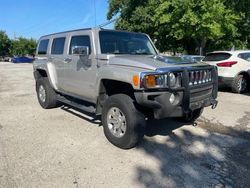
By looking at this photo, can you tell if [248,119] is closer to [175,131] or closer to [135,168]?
[175,131]

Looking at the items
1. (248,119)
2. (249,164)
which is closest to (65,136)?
(249,164)

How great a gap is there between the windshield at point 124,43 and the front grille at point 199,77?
1.36 m

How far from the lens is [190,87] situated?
4.53m

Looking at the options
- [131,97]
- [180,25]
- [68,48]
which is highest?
[180,25]

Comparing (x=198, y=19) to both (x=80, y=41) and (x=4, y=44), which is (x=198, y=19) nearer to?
(x=80, y=41)

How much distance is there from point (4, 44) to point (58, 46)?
71135 millimetres

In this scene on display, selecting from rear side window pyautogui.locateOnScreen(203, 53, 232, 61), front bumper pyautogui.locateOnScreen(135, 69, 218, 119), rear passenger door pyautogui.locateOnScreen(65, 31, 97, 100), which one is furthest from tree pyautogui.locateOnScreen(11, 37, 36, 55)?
front bumper pyautogui.locateOnScreen(135, 69, 218, 119)

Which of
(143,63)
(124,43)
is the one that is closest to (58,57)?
(124,43)

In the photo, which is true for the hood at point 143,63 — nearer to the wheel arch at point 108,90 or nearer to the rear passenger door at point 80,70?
the wheel arch at point 108,90

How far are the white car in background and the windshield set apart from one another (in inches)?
176

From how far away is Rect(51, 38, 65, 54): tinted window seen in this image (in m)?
6.59

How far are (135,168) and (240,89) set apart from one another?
7260 millimetres

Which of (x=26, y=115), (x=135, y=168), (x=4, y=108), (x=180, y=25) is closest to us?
(x=135, y=168)

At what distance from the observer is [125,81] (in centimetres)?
443
